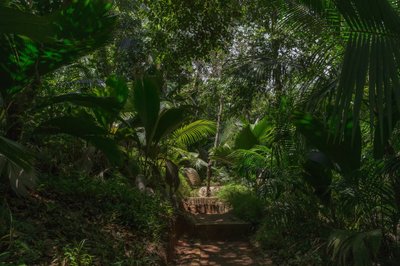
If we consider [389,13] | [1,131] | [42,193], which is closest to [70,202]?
[42,193]

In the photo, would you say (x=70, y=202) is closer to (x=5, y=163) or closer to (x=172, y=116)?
(x=5, y=163)

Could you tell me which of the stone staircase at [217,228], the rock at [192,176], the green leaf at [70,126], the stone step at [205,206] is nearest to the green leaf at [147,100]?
the green leaf at [70,126]

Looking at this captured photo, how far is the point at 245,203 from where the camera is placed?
8.34m

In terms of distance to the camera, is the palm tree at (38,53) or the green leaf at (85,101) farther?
the green leaf at (85,101)

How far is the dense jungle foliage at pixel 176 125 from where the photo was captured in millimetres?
3148

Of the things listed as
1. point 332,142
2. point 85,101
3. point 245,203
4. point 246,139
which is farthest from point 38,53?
point 246,139

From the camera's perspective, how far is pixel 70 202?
16.7 feet

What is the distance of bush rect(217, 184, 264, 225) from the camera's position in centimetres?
795

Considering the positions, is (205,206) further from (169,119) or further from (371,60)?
(371,60)

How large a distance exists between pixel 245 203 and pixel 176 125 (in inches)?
93.6

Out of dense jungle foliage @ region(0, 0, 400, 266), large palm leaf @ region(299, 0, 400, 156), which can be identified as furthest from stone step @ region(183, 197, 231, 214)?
large palm leaf @ region(299, 0, 400, 156)

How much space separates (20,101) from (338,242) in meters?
3.58

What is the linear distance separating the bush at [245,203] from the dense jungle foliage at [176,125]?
0.09m

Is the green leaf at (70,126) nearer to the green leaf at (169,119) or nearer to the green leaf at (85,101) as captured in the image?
the green leaf at (85,101)
